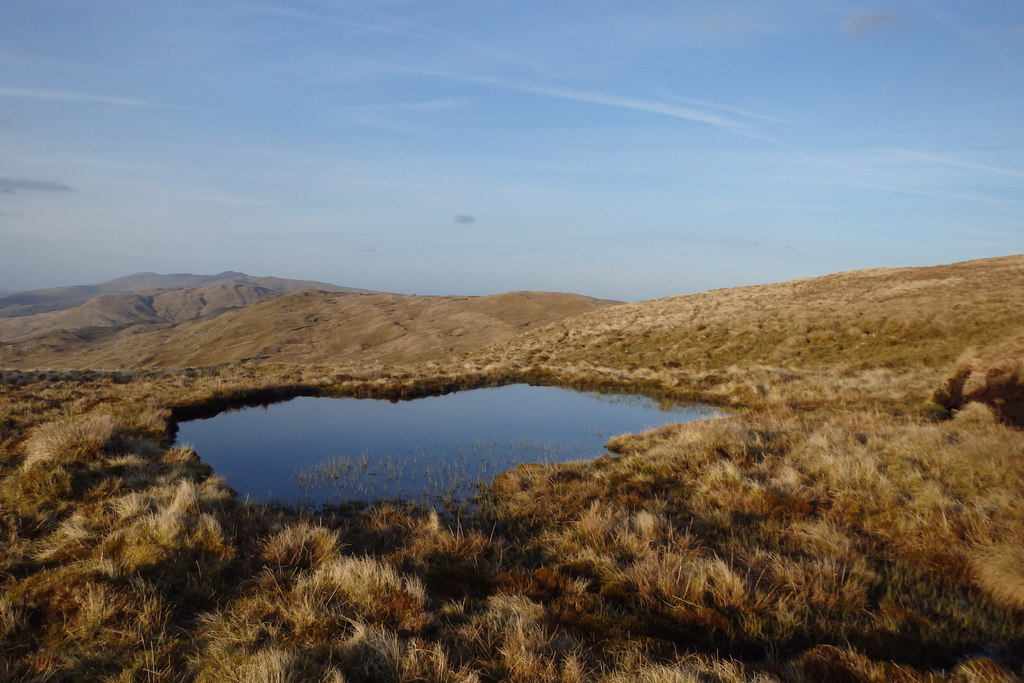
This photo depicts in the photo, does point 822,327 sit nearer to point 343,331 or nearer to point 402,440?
point 402,440

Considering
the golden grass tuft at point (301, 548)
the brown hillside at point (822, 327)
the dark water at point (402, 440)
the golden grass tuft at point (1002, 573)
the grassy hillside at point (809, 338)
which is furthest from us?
the brown hillside at point (822, 327)

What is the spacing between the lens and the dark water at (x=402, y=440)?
1123 cm

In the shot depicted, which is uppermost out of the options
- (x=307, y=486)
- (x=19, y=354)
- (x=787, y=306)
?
(x=787, y=306)

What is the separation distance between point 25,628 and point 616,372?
24.1 m

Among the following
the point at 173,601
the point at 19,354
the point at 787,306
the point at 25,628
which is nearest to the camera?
the point at 25,628

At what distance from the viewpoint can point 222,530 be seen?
766cm

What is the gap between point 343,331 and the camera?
3406 inches

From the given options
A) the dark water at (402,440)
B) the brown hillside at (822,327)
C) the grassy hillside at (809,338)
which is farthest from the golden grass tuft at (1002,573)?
the brown hillside at (822,327)

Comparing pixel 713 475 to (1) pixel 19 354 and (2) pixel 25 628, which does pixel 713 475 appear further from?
(1) pixel 19 354

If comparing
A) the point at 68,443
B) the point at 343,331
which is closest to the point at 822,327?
the point at 68,443

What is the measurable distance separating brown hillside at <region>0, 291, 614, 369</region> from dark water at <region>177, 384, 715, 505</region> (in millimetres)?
37221

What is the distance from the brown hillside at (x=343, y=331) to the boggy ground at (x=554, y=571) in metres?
47.6

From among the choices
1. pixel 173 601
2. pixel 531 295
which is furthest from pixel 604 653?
pixel 531 295

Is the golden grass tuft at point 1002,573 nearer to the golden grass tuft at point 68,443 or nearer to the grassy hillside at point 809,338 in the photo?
the grassy hillside at point 809,338
